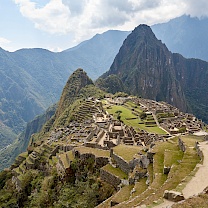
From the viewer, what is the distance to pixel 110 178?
19438 mm

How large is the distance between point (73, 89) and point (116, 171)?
106 metres

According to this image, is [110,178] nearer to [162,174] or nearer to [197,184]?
[162,174]

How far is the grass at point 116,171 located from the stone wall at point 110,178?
21 cm

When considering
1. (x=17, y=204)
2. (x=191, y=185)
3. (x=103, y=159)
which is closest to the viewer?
(x=191, y=185)

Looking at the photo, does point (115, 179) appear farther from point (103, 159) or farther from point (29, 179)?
point (29, 179)

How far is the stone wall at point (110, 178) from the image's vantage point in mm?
18844

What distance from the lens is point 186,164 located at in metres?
15.2

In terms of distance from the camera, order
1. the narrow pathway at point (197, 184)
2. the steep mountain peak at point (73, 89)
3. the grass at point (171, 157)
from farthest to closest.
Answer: the steep mountain peak at point (73, 89), the grass at point (171, 157), the narrow pathway at point (197, 184)

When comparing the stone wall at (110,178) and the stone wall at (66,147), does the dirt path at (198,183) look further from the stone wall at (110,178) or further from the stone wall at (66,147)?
the stone wall at (66,147)

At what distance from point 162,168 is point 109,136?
17.0m

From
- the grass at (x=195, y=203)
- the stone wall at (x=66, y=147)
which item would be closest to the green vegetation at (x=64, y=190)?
the stone wall at (x=66, y=147)

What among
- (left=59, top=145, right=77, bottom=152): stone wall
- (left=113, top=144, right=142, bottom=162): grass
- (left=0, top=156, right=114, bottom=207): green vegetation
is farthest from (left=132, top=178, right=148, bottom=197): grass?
(left=59, top=145, right=77, bottom=152): stone wall

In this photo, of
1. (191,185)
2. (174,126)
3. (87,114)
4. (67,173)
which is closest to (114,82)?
(87,114)

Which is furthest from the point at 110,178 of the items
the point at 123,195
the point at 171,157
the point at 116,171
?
the point at 171,157
